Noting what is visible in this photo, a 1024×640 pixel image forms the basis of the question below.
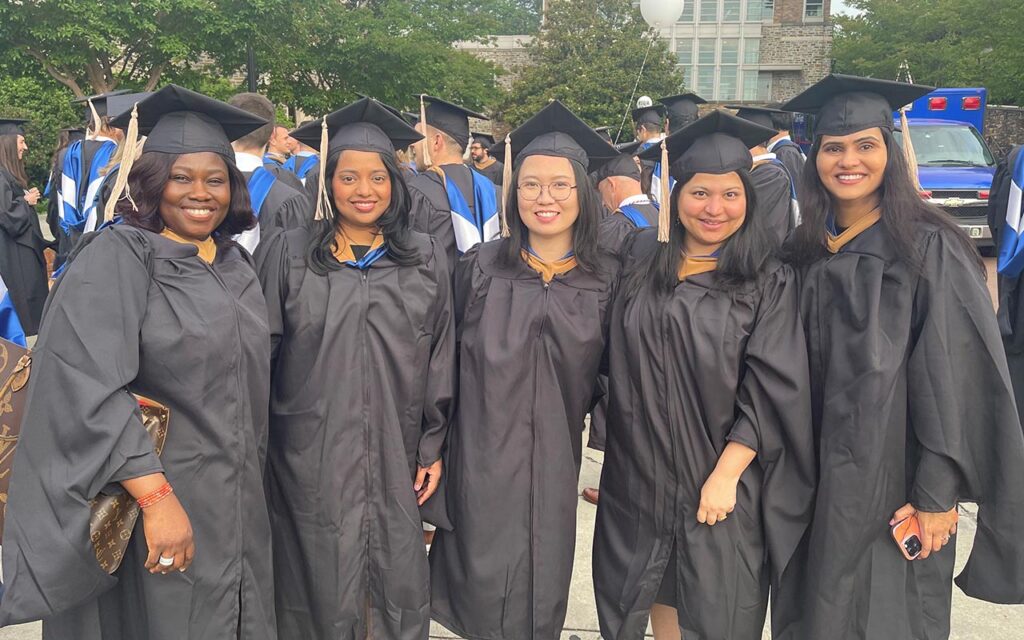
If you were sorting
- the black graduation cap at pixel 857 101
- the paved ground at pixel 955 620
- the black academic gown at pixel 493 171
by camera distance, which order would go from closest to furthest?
the black graduation cap at pixel 857 101
the paved ground at pixel 955 620
the black academic gown at pixel 493 171

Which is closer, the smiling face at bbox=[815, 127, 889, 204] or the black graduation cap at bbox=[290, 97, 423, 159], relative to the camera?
the smiling face at bbox=[815, 127, 889, 204]

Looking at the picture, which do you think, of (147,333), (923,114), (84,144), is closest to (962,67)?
(923,114)

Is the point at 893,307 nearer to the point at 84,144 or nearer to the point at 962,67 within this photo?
the point at 84,144

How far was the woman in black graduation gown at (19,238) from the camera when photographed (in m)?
5.89

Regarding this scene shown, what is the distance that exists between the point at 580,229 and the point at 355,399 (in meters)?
0.92

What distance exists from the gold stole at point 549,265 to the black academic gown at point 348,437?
0.33 metres

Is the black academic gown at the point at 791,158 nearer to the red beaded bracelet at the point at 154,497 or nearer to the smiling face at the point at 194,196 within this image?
the smiling face at the point at 194,196

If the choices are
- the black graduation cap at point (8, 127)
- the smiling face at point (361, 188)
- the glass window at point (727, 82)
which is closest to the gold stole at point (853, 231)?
the smiling face at point (361, 188)

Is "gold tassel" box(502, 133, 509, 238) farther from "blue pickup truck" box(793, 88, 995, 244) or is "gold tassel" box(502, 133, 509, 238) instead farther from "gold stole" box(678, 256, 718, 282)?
"blue pickup truck" box(793, 88, 995, 244)

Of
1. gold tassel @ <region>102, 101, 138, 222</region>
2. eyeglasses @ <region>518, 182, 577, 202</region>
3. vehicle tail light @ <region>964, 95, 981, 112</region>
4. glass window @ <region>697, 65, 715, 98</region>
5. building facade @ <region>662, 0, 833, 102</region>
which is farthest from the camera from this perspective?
glass window @ <region>697, 65, 715, 98</region>

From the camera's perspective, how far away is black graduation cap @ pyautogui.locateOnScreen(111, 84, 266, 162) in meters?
2.19

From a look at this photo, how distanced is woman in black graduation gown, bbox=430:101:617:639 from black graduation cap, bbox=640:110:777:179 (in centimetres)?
34

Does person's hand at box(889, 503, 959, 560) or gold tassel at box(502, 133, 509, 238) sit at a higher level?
gold tassel at box(502, 133, 509, 238)

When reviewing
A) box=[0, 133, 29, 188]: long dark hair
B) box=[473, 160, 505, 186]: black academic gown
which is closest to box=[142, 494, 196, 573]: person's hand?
box=[0, 133, 29, 188]: long dark hair
